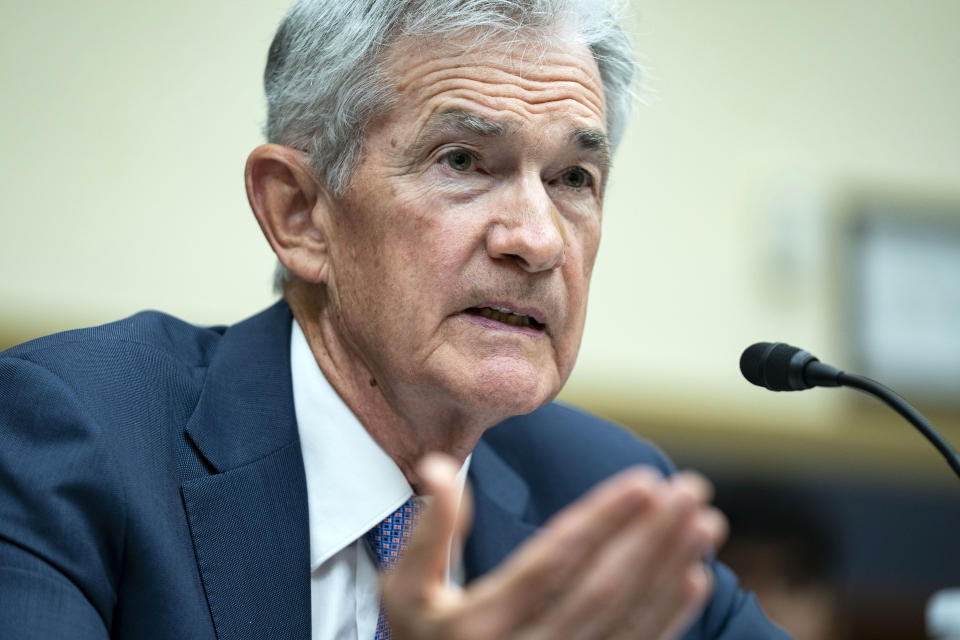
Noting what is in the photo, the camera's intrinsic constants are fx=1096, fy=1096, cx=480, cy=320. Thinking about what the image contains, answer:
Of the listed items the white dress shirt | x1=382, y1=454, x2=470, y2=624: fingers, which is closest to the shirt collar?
the white dress shirt

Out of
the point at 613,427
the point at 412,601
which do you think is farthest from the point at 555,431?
the point at 412,601

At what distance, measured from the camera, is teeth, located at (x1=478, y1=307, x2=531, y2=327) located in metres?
1.72

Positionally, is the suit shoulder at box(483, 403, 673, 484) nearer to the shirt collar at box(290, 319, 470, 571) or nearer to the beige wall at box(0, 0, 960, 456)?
the shirt collar at box(290, 319, 470, 571)

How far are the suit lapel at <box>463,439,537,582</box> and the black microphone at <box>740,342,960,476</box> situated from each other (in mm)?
544

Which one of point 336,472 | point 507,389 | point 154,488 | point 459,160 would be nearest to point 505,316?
point 507,389

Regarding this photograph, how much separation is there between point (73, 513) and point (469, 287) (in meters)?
0.65

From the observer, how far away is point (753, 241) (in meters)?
4.70

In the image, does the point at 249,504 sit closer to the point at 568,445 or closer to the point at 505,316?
the point at 505,316

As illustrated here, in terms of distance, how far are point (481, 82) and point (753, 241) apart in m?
3.16

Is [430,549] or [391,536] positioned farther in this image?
[391,536]

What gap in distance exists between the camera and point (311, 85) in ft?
6.13

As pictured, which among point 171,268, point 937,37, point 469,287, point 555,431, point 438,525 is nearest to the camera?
point 438,525

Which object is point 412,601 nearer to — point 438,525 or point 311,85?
point 438,525

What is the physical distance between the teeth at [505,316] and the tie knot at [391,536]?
34 centimetres
